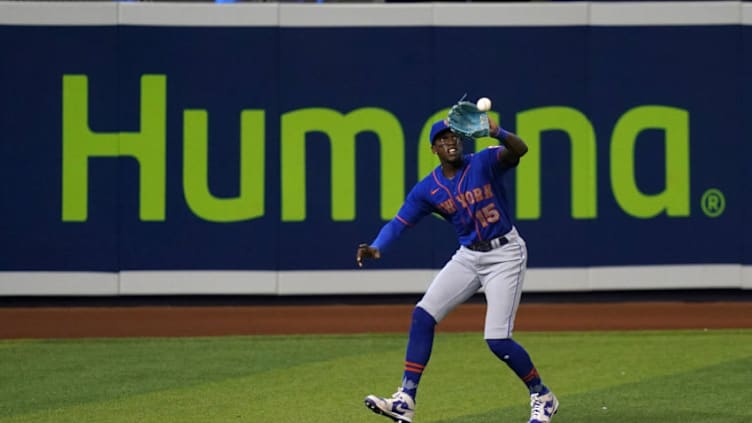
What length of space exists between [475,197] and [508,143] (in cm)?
51

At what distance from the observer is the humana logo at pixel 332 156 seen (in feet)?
48.8

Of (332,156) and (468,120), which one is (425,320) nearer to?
(468,120)

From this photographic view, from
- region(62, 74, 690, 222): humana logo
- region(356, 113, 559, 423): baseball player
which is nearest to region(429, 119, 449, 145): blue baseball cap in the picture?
region(356, 113, 559, 423): baseball player

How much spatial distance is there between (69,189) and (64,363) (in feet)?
10.6

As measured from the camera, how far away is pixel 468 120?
8180 millimetres

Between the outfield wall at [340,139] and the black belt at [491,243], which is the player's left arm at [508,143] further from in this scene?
the outfield wall at [340,139]

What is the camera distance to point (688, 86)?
15.1 m

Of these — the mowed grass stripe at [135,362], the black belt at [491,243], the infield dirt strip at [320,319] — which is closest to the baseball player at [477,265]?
the black belt at [491,243]

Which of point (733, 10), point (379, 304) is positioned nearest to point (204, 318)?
point (379, 304)

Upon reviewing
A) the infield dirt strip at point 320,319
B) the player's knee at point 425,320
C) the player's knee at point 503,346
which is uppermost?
the player's knee at point 425,320

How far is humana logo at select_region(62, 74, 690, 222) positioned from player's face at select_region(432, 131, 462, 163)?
6249 mm

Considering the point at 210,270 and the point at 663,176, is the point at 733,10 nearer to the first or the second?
the point at 663,176

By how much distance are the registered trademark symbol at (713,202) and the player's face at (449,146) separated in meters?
7.27

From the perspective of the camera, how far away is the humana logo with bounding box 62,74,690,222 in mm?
14875
